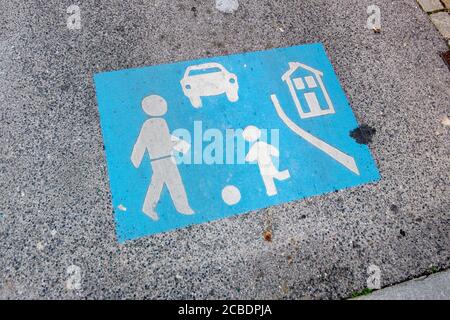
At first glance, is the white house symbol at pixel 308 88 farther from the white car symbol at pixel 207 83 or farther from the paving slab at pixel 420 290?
the paving slab at pixel 420 290

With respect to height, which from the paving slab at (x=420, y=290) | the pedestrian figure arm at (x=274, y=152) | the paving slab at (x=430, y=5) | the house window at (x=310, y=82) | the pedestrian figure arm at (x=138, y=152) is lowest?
the paving slab at (x=420, y=290)

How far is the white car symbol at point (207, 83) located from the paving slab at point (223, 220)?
0.61 ft

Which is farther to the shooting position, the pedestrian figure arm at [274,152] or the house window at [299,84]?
the house window at [299,84]

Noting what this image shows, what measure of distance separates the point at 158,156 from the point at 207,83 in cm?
82

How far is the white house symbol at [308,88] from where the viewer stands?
11.4 ft

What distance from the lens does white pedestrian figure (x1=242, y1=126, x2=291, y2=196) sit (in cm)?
317

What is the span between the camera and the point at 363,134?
11.4ft

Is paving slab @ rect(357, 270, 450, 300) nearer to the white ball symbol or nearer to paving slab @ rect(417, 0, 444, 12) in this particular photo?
the white ball symbol

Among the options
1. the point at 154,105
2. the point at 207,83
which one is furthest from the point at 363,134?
the point at 154,105

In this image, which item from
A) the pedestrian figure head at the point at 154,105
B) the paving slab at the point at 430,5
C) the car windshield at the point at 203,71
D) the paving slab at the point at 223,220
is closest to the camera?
the paving slab at the point at 223,220

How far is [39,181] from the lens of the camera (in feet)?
10.0

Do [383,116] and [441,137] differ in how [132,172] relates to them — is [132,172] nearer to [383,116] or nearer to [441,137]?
[383,116]

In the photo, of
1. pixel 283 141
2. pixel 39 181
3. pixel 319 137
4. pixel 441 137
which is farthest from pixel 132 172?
pixel 441 137

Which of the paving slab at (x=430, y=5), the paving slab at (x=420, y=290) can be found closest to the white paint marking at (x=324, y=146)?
the paving slab at (x=420, y=290)
